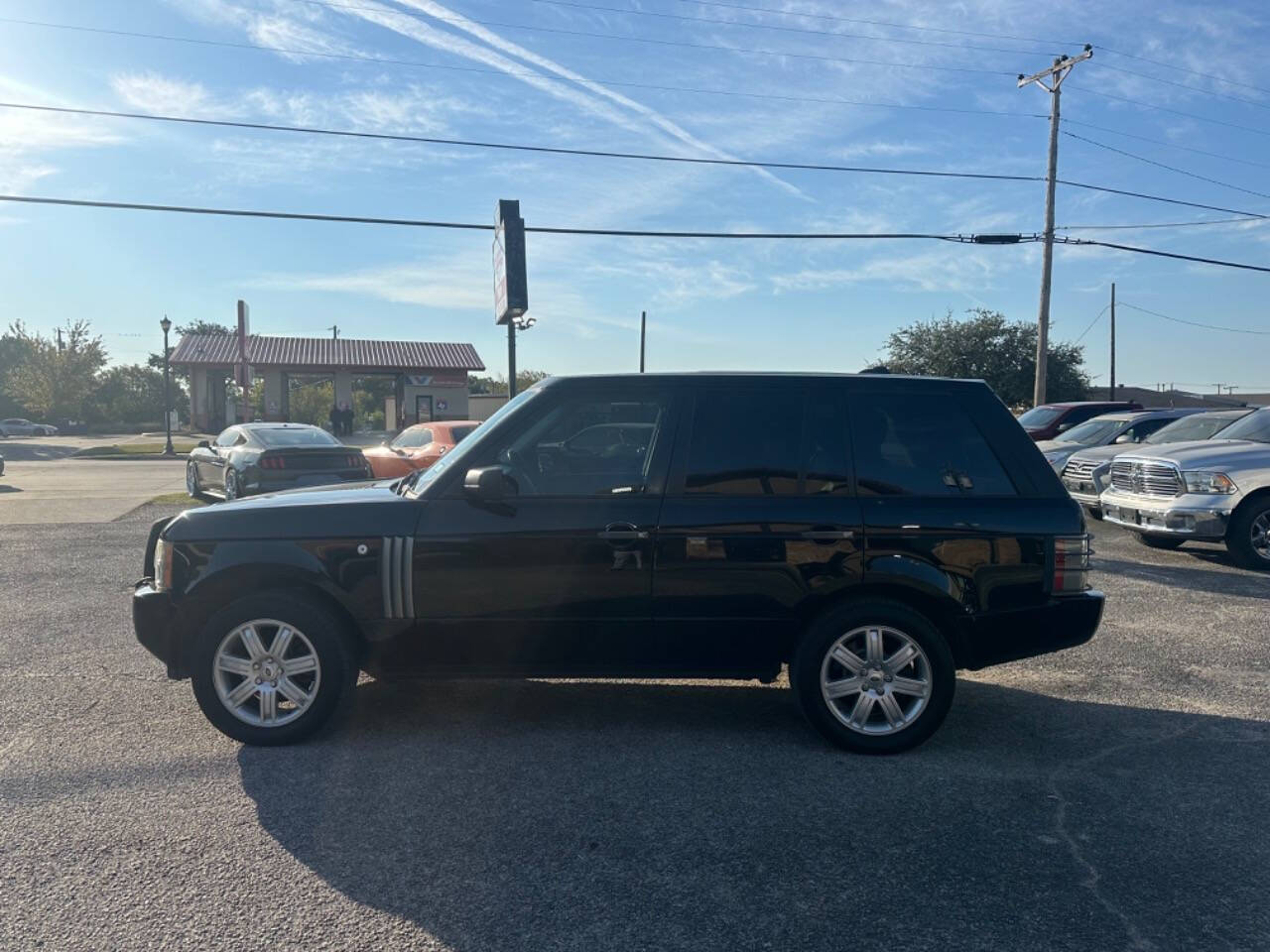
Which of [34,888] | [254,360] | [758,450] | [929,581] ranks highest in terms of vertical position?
[254,360]

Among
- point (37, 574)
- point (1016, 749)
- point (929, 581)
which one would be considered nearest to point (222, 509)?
point (929, 581)

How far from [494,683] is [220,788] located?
1.92 metres

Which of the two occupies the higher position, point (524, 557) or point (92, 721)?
point (524, 557)

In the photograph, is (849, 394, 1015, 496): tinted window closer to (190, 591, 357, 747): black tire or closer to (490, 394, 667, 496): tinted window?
(490, 394, 667, 496): tinted window

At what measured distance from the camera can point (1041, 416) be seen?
2100 cm

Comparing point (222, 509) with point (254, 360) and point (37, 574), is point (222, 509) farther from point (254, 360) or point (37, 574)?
point (254, 360)

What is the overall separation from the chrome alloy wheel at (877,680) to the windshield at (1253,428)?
8.51m

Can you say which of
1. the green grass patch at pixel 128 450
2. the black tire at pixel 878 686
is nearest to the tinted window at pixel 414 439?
the black tire at pixel 878 686

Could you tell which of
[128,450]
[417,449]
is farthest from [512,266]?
[128,450]

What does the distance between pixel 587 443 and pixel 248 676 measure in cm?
202

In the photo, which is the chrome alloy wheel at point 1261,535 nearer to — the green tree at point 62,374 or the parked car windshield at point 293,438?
the parked car windshield at point 293,438

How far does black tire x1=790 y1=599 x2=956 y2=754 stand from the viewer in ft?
16.0

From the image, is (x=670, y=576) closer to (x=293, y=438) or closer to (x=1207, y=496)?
(x=1207, y=496)

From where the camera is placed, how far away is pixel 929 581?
492cm
